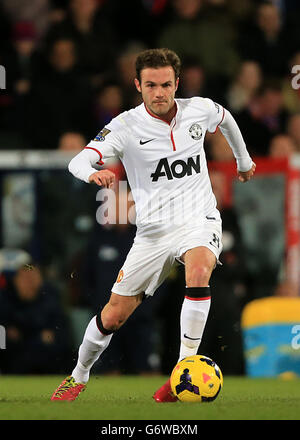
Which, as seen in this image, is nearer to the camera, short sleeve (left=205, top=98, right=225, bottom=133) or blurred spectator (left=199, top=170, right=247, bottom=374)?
short sleeve (left=205, top=98, right=225, bottom=133)

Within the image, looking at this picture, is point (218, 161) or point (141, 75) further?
point (218, 161)

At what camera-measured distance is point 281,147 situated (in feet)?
39.1

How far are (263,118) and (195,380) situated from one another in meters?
6.06

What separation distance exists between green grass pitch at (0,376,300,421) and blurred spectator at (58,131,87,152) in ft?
8.65

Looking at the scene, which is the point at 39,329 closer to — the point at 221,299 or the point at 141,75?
the point at 221,299

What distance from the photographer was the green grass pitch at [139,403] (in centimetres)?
636

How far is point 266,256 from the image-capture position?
11938 millimetres

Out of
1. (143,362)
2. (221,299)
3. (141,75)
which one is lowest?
(143,362)

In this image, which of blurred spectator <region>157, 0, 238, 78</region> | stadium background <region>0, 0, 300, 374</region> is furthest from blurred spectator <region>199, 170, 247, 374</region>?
blurred spectator <region>157, 0, 238, 78</region>

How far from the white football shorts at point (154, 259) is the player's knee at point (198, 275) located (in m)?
0.28

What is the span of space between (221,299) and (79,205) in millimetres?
1973

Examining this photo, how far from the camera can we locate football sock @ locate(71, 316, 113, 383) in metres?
7.63

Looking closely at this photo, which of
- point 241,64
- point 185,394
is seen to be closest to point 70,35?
point 241,64

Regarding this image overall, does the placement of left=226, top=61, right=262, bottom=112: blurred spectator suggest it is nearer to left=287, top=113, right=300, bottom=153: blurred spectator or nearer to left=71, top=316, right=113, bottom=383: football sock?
left=287, top=113, right=300, bottom=153: blurred spectator
